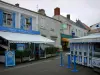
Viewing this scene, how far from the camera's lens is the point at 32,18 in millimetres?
21078

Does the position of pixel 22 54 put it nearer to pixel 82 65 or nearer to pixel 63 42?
pixel 82 65

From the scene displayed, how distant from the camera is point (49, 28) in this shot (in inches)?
976

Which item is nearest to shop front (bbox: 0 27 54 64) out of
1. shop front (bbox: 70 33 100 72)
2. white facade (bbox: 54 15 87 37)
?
shop front (bbox: 70 33 100 72)

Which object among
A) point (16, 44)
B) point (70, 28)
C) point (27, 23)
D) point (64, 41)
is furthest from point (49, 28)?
point (70, 28)

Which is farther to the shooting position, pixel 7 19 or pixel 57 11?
pixel 57 11

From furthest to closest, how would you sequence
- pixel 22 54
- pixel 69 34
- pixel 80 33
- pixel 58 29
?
pixel 80 33 < pixel 69 34 < pixel 58 29 < pixel 22 54

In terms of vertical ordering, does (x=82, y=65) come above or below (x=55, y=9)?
below

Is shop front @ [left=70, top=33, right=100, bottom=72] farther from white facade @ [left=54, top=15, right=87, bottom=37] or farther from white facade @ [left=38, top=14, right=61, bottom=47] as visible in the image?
white facade @ [left=54, top=15, right=87, bottom=37]

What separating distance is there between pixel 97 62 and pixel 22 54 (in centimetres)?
762

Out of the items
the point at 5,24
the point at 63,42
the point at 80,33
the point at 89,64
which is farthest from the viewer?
the point at 80,33

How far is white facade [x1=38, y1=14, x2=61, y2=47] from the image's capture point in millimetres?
22609

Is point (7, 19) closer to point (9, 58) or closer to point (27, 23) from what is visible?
point (27, 23)

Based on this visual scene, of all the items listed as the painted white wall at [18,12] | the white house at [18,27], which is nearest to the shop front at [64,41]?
the white house at [18,27]

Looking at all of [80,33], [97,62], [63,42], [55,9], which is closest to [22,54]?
[97,62]
